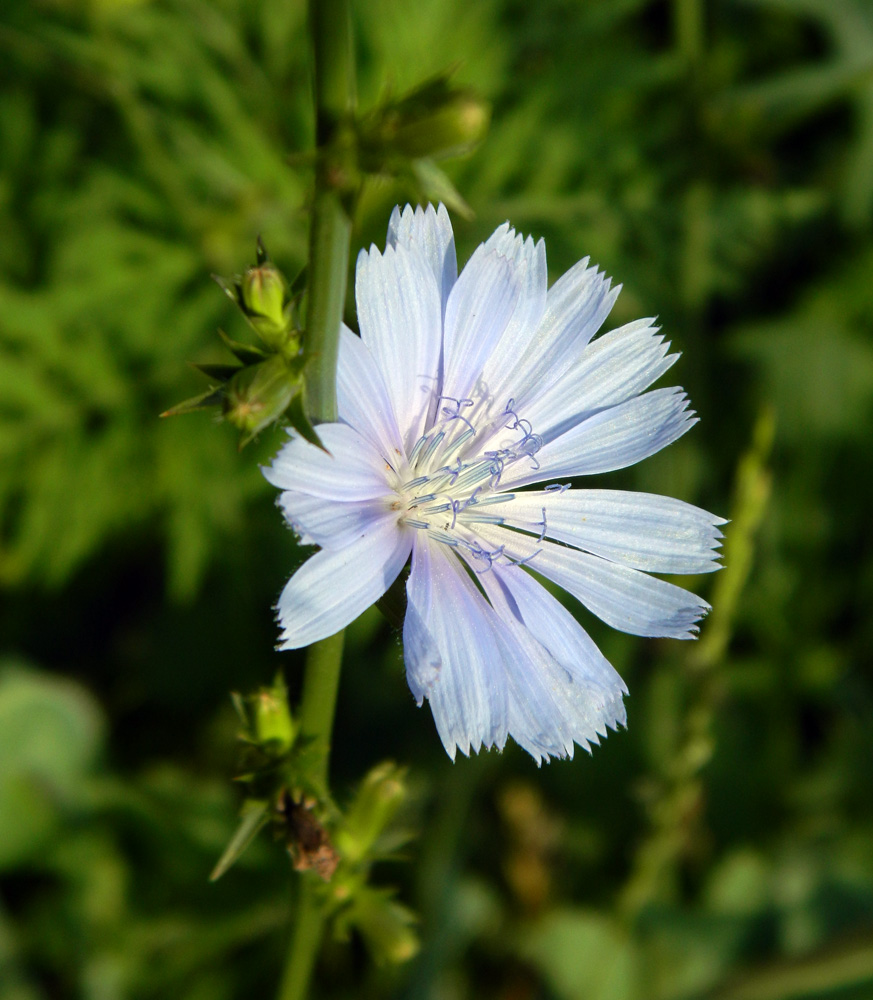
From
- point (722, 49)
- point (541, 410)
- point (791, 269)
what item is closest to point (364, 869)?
point (541, 410)

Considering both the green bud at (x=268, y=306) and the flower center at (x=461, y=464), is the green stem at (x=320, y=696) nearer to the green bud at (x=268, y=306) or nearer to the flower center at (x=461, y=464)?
the flower center at (x=461, y=464)

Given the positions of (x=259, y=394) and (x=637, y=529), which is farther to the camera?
(x=637, y=529)

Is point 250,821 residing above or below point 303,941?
above

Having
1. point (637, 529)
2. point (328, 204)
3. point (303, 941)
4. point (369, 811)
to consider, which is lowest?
point (303, 941)

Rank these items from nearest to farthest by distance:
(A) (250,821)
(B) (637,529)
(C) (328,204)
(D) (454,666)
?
(C) (328,204)
(D) (454,666)
(A) (250,821)
(B) (637,529)

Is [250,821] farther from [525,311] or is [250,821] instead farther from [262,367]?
[525,311]

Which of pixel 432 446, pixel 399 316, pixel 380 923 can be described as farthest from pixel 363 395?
pixel 380 923
